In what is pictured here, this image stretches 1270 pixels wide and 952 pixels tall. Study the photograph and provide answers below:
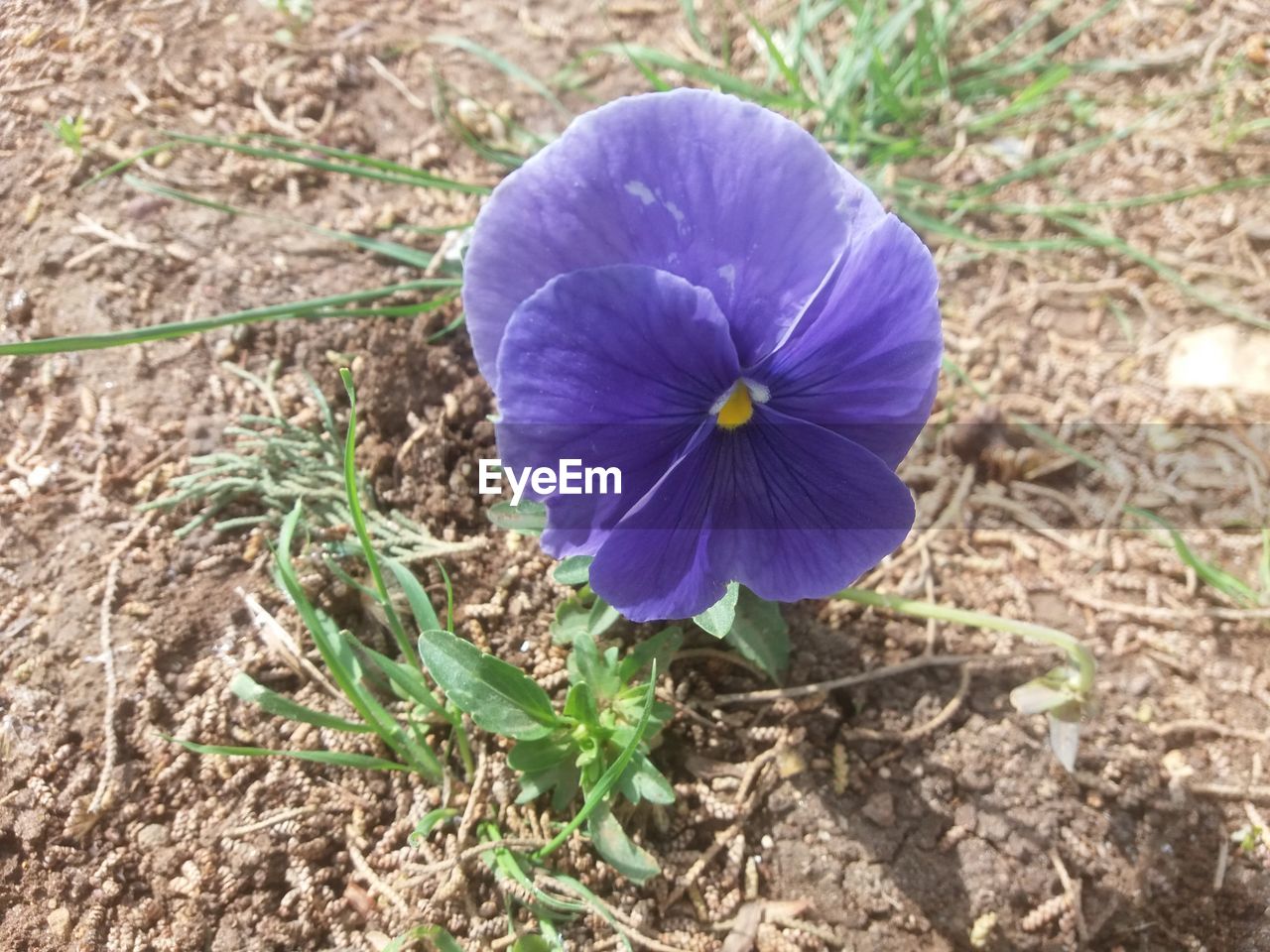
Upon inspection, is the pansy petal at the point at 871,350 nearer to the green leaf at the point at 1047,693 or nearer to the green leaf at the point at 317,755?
the green leaf at the point at 1047,693

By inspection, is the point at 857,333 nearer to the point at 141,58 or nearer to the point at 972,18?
the point at 141,58

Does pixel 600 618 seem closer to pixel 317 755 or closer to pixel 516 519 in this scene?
pixel 516 519

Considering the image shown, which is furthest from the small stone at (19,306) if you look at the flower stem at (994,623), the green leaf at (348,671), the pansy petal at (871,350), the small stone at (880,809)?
the small stone at (880,809)

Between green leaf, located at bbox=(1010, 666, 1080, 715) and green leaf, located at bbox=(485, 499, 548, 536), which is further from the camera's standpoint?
green leaf, located at bbox=(1010, 666, 1080, 715)

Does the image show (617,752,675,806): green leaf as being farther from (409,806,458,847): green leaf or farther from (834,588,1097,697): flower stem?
(834,588,1097,697): flower stem

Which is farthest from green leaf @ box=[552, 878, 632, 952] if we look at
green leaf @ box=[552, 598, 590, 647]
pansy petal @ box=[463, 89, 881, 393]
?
pansy petal @ box=[463, 89, 881, 393]

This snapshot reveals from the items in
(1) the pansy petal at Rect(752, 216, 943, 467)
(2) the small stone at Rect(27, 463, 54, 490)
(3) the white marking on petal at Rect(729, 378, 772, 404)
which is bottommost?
(2) the small stone at Rect(27, 463, 54, 490)

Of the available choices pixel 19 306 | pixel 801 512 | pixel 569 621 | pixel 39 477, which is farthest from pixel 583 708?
pixel 19 306
